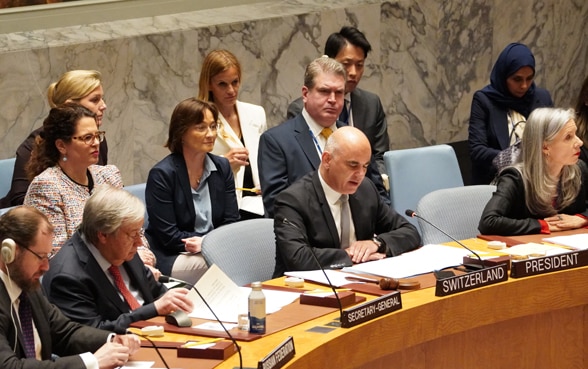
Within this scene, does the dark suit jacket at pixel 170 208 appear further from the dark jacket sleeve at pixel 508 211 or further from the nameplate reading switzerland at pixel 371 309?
the nameplate reading switzerland at pixel 371 309

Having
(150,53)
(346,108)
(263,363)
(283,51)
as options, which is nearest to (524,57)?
(346,108)

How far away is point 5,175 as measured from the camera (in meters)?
6.21

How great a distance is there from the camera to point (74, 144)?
17.2 feet

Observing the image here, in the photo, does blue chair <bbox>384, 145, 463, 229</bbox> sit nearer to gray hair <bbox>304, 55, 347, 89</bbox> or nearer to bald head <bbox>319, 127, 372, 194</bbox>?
gray hair <bbox>304, 55, 347, 89</bbox>

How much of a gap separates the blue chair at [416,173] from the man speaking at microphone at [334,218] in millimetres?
1288

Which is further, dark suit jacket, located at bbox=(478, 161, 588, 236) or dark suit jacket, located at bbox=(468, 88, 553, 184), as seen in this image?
dark suit jacket, located at bbox=(468, 88, 553, 184)

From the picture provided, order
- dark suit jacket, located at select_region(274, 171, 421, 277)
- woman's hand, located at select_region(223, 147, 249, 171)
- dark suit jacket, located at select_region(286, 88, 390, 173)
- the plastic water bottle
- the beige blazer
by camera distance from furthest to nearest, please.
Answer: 1. dark suit jacket, located at select_region(286, 88, 390, 173)
2. the beige blazer
3. woman's hand, located at select_region(223, 147, 249, 171)
4. dark suit jacket, located at select_region(274, 171, 421, 277)
5. the plastic water bottle

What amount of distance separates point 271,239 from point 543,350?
1370 mm

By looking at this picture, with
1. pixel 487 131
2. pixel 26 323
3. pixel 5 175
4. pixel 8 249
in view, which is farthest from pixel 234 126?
pixel 8 249

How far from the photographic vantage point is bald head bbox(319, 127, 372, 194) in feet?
16.6

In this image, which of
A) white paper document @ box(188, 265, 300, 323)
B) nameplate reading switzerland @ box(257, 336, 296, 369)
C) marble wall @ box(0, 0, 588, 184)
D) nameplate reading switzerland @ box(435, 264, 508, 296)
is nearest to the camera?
nameplate reading switzerland @ box(257, 336, 296, 369)

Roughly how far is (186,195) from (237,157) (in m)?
0.66

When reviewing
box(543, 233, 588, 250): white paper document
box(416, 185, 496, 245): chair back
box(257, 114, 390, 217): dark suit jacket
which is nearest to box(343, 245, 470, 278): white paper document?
box(543, 233, 588, 250): white paper document

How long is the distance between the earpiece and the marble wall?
3526 millimetres
